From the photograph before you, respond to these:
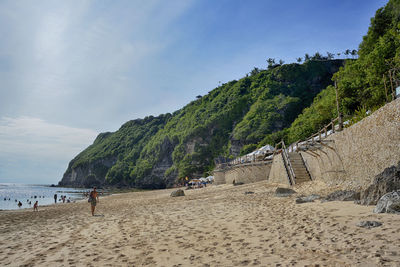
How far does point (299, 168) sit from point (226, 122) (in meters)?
61.1

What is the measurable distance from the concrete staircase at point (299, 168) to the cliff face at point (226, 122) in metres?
44.6

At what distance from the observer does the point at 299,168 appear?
1598 cm

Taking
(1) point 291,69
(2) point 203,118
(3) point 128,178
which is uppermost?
(1) point 291,69

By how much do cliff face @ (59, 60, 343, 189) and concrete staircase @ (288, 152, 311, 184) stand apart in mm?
44584

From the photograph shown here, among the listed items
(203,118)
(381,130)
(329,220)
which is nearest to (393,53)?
(381,130)

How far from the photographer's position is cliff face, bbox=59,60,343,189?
66.4m

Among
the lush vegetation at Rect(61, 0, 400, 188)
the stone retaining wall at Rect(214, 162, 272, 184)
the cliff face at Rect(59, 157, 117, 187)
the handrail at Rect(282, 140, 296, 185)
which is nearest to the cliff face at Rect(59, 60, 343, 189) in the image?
the lush vegetation at Rect(61, 0, 400, 188)

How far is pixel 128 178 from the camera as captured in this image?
325 feet

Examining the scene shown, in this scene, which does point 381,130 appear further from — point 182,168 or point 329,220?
point 182,168

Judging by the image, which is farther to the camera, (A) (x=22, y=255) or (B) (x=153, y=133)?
(B) (x=153, y=133)

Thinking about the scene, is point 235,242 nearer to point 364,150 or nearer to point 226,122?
point 364,150

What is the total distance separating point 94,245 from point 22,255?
1658 millimetres

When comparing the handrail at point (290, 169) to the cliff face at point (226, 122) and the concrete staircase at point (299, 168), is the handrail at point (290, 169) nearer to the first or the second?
the concrete staircase at point (299, 168)

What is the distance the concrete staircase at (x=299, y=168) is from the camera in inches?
594
